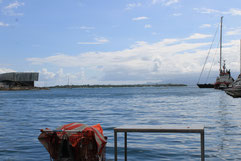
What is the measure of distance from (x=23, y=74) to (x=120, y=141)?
190077 mm

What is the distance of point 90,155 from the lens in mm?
6598

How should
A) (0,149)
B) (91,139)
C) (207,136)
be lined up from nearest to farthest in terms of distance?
(91,139)
(0,149)
(207,136)

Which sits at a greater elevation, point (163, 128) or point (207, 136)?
point (163, 128)

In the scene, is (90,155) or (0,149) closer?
(90,155)

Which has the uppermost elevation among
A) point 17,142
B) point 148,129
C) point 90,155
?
point 148,129

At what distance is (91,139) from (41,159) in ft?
17.3

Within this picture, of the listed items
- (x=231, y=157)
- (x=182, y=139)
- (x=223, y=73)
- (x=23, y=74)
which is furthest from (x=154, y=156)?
(x=23, y=74)

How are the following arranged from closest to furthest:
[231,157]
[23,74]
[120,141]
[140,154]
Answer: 1. [231,157]
2. [140,154]
3. [120,141]
4. [23,74]

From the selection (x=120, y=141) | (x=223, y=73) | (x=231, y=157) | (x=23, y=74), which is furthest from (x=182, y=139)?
(x=23, y=74)

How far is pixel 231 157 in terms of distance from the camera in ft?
35.7

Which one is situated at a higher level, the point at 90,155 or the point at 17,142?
the point at 90,155

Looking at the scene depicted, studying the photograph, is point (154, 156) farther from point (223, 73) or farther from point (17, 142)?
point (223, 73)

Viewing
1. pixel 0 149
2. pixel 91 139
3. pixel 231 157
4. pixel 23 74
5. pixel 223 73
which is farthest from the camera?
pixel 23 74

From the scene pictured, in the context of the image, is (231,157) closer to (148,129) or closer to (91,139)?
(148,129)
